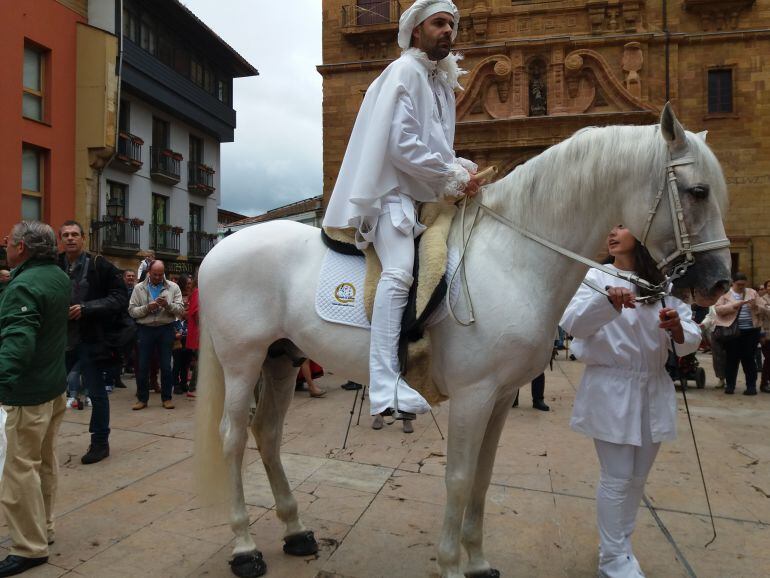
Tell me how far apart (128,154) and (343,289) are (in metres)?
20.0

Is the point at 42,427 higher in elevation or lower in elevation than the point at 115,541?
higher

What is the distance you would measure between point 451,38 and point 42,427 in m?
3.04

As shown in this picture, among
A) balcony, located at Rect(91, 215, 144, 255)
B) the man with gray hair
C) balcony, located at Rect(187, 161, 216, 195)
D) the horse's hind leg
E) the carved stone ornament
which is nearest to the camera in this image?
the man with gray hair

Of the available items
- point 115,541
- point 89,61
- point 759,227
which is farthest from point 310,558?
point 759,227

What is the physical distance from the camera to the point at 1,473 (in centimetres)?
299

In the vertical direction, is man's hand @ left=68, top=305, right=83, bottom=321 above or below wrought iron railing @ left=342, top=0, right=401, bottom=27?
below

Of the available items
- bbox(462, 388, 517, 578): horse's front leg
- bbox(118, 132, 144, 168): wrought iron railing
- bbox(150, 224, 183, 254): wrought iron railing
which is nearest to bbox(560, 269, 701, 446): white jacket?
bbox(462, 388, 517, 578): horse's front leg

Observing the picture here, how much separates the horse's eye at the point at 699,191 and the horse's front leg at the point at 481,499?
→ 121cm

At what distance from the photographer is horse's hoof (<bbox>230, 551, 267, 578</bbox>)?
286 centimetres

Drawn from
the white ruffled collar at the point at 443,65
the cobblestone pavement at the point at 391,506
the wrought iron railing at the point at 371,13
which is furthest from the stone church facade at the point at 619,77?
the white ruffled collar at the point at 443,65

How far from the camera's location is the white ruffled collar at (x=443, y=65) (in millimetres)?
2691

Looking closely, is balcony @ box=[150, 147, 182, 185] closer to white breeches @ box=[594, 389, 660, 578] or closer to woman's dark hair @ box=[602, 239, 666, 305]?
woman's dark hair @ box=[602, 239, 666, 305]

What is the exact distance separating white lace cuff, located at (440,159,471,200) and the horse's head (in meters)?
0.81

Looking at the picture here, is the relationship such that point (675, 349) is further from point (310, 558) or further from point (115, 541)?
point (115, 541)
